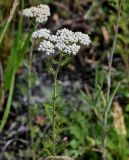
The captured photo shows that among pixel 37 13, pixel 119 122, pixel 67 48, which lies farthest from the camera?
pixel 119 122

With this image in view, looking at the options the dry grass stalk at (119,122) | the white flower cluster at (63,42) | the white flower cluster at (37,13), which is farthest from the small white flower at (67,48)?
the dry grass stalk at (119,122)

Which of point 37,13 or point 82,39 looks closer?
point 82,39

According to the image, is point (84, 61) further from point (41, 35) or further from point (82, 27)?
point (41, 35)

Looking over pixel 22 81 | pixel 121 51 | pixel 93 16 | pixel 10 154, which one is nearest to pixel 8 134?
pixel 10 154

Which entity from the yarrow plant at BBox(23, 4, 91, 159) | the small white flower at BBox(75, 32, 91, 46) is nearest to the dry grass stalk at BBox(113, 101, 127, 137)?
the yarrow plant at BBox(23, 4, 91, 159)

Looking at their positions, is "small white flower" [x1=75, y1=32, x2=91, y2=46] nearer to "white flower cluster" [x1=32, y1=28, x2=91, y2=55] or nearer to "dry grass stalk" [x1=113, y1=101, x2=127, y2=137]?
"white flower cluster" [x1=32, y1=28, x2=91, y2=55]

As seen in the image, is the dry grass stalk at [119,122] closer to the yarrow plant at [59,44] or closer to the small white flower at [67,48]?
the yarrow plant at [59,44]

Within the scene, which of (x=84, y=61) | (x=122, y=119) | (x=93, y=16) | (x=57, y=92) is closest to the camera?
(x=57, y=92)

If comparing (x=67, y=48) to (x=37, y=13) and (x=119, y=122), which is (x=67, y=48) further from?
(x=119, y=122)

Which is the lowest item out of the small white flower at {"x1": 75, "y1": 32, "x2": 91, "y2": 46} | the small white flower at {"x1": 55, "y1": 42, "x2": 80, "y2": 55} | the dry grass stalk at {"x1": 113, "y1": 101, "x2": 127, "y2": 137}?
the dry grass stalk at {"x1": 113, "y1": 101, "x2": 127, "y2": 137}

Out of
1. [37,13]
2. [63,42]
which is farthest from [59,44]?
[37,13]

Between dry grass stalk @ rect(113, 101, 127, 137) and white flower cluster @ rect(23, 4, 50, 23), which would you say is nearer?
white flower cluster @ rect(23, 4, 50, 23)
